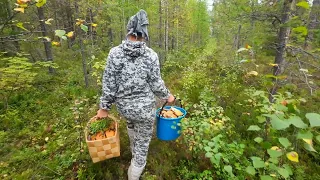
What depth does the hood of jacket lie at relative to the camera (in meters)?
2.38

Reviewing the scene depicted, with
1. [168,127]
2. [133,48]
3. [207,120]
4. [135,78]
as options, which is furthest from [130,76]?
[207,120]

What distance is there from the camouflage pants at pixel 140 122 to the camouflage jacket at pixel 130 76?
1.1 inches

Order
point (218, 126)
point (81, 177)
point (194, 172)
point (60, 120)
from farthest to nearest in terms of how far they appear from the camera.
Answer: point (60, 120)
point (194, 172)
point (81, 177)
point (218, 126)

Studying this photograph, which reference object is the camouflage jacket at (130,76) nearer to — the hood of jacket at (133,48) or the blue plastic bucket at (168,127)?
the hood of jacket at (133,48)

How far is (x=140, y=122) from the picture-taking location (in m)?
2.74

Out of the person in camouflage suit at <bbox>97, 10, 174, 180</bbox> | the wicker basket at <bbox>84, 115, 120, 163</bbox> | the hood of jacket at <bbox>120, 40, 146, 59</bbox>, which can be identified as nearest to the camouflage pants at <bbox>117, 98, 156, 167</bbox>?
the person in camouflage suit at <bbox>97, 10, 174, 180</bbox>

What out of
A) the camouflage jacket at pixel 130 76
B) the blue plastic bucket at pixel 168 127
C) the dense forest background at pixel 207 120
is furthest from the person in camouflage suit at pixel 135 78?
the dense forest background at pixel 207 120

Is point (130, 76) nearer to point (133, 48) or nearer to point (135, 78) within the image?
point (135, 78)

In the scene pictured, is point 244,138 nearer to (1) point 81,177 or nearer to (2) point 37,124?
(1) point 81,177

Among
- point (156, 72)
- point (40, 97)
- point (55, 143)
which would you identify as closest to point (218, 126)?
point (156, 72)

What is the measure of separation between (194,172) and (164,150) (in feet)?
2.22

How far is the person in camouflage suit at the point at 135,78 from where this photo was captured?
2428 mm

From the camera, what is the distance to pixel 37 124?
5.26 meters

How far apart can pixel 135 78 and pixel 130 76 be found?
0.23 ft
